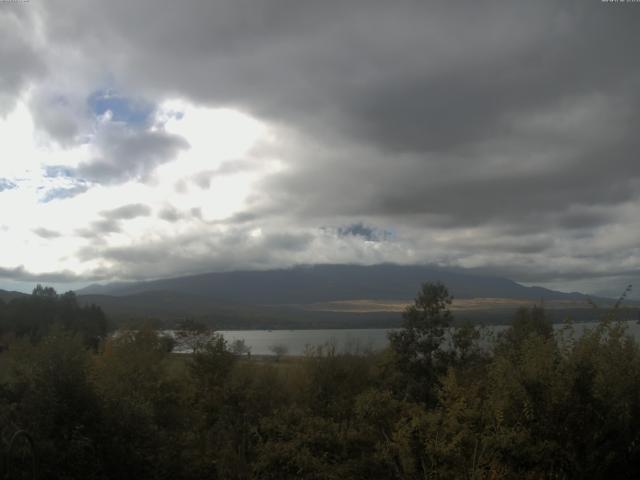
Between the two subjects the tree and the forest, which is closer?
the forest

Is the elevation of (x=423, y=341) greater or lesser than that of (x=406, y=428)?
greater

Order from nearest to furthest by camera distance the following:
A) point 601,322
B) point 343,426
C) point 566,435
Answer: point 566,435 < point 601,322 < point 343,426

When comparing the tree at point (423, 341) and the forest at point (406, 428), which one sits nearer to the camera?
the forest at point (406, 428)

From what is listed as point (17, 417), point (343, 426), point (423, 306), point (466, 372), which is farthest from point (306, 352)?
point (17, 417)

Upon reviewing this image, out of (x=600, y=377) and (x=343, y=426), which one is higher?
(x=600, y=377)

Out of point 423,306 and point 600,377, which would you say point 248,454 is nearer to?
point 423,306

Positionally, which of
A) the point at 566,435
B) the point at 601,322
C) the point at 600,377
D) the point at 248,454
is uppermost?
the point at 601,322

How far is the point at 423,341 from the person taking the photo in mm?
32375

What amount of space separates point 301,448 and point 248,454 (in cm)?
598

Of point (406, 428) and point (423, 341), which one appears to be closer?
point (406, 428)

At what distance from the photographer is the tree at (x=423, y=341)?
1252 inches

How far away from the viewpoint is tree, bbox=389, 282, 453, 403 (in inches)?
1252

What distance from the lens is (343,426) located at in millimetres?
21312

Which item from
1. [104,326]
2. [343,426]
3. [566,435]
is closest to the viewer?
[566,435]
